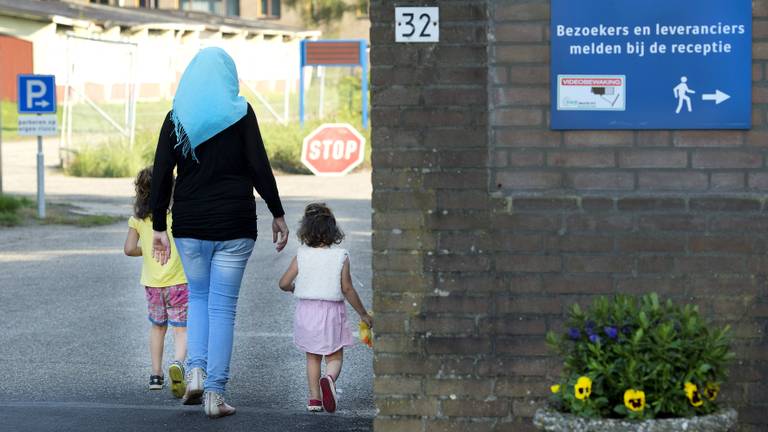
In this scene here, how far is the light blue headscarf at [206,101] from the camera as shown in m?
6.68

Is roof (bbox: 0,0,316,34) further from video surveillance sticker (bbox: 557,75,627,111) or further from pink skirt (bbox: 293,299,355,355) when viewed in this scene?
video surveillance sticker (bbox: 557,75,627,111)

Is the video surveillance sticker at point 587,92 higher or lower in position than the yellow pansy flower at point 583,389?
higher

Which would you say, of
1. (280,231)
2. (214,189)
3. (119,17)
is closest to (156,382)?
(280,231)

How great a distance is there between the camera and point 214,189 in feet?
22.1

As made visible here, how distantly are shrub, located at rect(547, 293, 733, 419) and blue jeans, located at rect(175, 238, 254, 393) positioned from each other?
2.63 m

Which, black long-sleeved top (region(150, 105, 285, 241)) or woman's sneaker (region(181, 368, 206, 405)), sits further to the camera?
woman's sneaker (region(181, 368, 206, 405))

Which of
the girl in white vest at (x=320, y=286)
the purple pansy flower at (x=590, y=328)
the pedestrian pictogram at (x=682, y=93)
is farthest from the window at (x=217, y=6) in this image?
the purple pansy flower at (x=590, y=328)

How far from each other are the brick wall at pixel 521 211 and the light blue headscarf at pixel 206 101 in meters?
1.24

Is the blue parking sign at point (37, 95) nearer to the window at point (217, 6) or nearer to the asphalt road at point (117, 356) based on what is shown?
the asphalt road at point (117, 356)

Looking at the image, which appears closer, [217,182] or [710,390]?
[710,390]

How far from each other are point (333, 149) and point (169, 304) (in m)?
9.53

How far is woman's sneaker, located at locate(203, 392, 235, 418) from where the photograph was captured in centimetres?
680

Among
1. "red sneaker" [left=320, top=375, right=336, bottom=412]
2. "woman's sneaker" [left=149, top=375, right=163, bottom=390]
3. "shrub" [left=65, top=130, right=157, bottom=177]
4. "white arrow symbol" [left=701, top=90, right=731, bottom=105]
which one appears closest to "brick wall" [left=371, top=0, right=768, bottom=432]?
"white arrow symbol" [left=701, top=90, right=731, bottom=105]

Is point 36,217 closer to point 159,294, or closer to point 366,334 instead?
point 159,294
